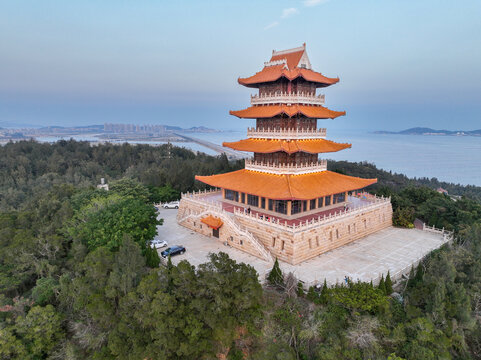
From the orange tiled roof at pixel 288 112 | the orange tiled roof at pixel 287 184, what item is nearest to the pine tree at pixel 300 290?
the orange tiled roof at pixel 287 184

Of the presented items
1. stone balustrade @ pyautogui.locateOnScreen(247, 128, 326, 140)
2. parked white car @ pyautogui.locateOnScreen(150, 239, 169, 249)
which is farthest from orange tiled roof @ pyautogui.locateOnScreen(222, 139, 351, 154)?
parked white car @ pyautogui.locateOnScreen(150, 239, 169, 249)

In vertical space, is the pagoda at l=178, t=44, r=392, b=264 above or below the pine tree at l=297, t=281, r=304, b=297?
above

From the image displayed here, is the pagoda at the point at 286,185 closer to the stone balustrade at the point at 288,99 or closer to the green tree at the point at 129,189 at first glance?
the stone balustrade at the point at 288,99

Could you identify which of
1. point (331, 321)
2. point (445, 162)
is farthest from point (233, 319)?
point (445, 162)

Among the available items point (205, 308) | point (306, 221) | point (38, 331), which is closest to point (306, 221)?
point (306, 221)

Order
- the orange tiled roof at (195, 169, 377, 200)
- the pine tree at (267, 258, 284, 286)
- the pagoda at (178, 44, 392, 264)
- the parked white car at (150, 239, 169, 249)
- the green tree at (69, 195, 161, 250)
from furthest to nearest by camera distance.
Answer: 1. the parked white car at (150, 239, 169, 249)
2. the orange tiled roof at (195, 169, 377, 200)
3. the pagoda at (178, 44, 392, 264)
4. the green tree at (69, 195, 161, 250)
5. the pine tree at (267, 258, 284, 286)

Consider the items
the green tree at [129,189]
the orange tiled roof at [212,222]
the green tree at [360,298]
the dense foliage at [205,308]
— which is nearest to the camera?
the dense foliage at [205,308]

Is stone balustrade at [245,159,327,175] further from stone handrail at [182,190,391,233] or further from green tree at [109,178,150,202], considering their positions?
green tree at [109,178,150,202]

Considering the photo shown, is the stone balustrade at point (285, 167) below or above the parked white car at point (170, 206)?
above
